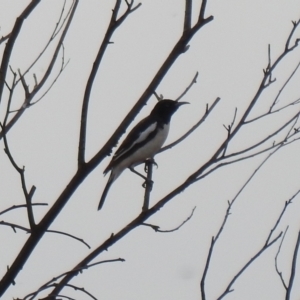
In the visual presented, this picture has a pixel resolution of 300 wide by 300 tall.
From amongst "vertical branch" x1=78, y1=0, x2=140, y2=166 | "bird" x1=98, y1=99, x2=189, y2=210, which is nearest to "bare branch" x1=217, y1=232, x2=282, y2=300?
"vertical branch" x1=78, y1=0, x2=140, y2=166

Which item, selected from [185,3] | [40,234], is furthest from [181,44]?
[40,234]

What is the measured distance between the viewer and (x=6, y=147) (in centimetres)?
208

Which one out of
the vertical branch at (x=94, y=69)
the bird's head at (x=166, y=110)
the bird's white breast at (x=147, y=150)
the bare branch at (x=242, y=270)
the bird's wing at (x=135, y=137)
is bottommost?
the bare branch at (x=242, y=270)

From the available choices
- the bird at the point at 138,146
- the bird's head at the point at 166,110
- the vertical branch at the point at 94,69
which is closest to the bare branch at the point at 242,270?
the vertical branch at the point at 94,69

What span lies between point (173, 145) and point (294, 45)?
0.87 meters

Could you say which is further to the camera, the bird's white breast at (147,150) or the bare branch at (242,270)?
the bird's white breast at (147,150)

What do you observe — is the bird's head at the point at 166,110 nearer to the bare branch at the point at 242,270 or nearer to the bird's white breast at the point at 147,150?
the bird's white breast at the point at 147,150

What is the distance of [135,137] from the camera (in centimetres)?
612

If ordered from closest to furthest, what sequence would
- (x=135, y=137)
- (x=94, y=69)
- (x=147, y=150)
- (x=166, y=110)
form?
(x=94, y=69)
(x=147, y=150)
(x=135, y=137)
(x=166, y=110)

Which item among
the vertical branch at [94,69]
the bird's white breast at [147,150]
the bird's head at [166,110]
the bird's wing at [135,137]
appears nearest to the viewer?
the vertical branch at [94,69]

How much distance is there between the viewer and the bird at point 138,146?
5.88 meters

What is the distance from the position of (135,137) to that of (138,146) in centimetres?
22

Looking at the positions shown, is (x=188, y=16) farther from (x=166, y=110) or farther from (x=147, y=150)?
(x=166, y=110)

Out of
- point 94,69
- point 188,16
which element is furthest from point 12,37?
point 188,16
